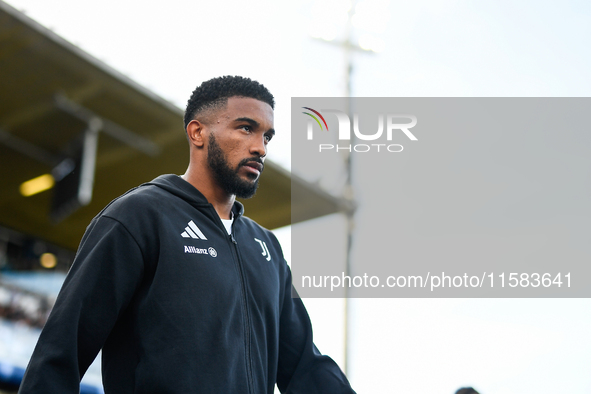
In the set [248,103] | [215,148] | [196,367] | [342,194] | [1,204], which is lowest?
[196,367]

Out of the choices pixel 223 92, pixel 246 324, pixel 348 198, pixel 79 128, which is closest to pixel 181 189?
pixel 223 92

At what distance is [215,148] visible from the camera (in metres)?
2.15

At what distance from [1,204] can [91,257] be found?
14.5m

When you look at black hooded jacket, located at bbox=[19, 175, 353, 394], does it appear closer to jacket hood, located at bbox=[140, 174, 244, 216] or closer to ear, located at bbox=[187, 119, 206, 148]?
jacket hood, located at bbox=[140, 174, 244, 216]

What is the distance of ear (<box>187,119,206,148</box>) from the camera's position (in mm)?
2217

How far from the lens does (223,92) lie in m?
2.23

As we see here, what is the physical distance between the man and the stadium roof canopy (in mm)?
7474

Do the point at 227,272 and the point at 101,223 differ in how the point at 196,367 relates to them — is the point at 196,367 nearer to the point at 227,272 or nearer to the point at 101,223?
the point at 227,272

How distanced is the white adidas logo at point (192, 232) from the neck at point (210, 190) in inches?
7.1

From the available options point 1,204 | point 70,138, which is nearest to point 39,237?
point 1,204

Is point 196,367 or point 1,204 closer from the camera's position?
point 196,367

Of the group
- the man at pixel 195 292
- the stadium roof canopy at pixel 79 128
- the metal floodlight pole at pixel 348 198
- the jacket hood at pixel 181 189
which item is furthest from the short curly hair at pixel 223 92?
the stadium roof canopy at pixel 79 128

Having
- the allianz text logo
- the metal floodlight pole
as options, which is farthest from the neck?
the metal floodlight pole

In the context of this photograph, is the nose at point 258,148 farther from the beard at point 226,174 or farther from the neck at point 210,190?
the neck at point 210,190
